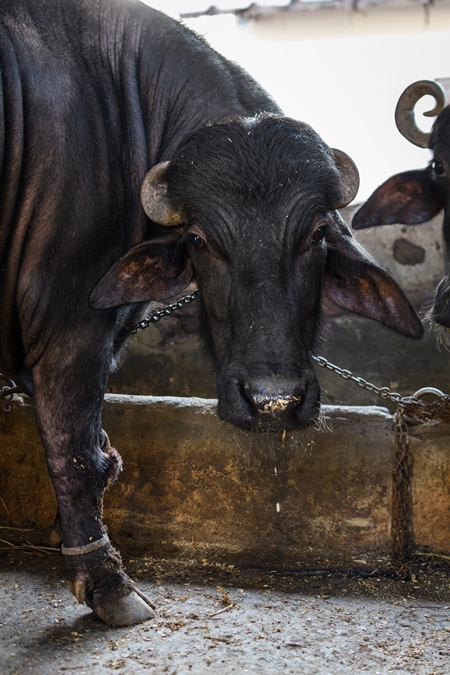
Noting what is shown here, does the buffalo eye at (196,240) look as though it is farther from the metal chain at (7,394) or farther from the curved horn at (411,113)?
the curved horn at (411,113)

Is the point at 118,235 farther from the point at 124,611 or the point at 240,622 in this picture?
the point at 240,622

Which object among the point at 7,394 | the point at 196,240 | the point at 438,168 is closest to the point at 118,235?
the point at 196,240

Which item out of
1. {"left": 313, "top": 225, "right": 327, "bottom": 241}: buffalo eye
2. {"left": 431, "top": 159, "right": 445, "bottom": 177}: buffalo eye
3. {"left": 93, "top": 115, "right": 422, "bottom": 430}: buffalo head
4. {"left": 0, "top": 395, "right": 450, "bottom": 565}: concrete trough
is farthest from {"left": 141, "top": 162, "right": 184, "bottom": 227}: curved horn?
{"left": 431, "top": 159, "right": 445, "bottom": 177}: buffalo eye

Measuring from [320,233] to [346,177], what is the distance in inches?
11.7

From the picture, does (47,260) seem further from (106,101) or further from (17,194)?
(106,101)

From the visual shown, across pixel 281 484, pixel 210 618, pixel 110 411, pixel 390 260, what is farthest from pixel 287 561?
pixel 390 260

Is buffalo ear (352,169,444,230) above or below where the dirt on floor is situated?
above

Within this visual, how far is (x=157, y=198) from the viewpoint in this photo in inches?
126

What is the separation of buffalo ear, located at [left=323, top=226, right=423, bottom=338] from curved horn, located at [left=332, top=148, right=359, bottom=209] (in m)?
0.20

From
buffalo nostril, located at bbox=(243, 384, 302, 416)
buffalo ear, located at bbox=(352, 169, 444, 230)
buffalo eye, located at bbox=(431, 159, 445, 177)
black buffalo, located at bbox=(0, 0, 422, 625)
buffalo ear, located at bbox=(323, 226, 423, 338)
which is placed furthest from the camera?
buffalo ear, located at bbox=(352, 169, 444, 230)

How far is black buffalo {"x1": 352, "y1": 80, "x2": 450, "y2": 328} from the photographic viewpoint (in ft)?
15.5

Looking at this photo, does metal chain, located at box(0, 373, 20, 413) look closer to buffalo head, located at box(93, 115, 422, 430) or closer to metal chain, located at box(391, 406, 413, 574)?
buffalo head, located at box(93, 115, 422, 430)

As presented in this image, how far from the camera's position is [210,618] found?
3.32m

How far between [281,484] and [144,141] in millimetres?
1633
